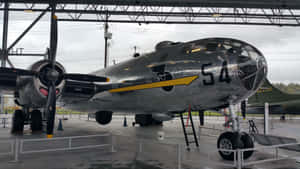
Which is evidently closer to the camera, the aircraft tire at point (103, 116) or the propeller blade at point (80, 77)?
the propeller blade at point (80, 77)

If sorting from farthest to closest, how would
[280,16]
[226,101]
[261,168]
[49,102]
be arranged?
1. [280,16]
2. [49,102]
3. [226,101]
4. [261,168]

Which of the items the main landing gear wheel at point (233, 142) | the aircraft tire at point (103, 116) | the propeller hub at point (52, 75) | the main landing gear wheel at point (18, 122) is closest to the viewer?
the main landing gear wheel at point (233, 142)

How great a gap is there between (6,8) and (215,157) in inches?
887

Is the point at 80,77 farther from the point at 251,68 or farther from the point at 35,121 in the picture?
the point at 251,68

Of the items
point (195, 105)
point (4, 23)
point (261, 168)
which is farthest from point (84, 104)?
point (4, 23)

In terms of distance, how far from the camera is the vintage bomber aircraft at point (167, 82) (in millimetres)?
6504

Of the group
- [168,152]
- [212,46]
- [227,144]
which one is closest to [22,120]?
[168,152]

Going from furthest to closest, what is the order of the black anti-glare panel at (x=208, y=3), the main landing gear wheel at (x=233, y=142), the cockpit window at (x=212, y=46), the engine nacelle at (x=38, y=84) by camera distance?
the black anti-glare panel at (x=208, y=3) → the engine nacelle at (x=38, y=84) → the cockpit window at (x=212, y=46) → the main landing gear wheel at (x=233, y=142)

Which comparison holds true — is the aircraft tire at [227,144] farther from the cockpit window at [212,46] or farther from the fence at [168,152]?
the cockpit window at [212,46]

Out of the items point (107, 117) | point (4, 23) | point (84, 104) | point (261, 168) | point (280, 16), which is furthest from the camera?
point (4, 23)

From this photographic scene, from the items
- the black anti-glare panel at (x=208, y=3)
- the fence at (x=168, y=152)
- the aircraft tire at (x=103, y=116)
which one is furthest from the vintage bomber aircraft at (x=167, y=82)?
the black anti-glare panel at (x=208, y=3)

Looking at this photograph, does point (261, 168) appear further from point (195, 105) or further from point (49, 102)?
point (49, 102)

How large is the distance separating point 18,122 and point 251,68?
39.9 feet

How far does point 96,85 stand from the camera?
34.1 ft
